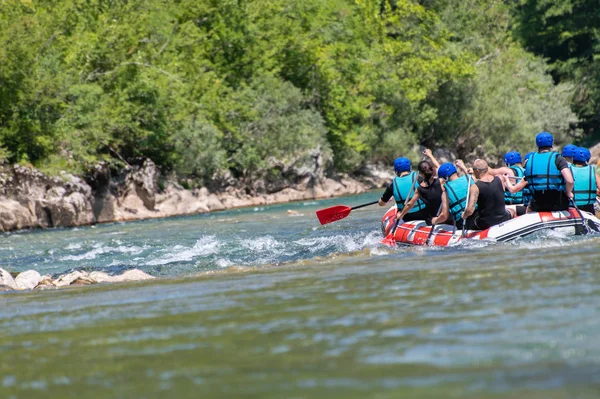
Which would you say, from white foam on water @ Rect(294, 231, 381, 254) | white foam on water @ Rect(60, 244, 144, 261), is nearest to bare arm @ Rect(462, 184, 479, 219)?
Result: white foam on water @ Rect(294, 231, 381, 254)

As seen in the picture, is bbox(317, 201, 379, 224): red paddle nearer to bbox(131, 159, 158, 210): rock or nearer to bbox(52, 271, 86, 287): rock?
bbox(52, 271, 86, 287): rock

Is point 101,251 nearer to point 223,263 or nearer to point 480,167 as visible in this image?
point 223,263

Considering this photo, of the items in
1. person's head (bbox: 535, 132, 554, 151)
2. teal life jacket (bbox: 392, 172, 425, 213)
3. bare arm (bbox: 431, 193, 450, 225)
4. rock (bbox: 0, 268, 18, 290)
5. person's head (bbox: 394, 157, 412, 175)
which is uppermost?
person's head (bbox: 535, 132, 554, 151)

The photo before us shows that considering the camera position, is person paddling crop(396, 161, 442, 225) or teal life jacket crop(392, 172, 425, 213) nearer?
person paddling crop(396, 161, 442, 225)

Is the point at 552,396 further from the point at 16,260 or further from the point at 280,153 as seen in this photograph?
the point at 280,153

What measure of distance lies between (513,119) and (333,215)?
2786cm

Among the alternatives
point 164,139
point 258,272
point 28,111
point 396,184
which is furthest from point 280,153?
Result: point 258,272

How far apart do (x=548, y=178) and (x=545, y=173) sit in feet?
0.24

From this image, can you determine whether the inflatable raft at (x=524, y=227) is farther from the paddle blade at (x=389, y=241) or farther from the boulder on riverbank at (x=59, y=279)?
the boulder on riverbank at (x=59, y=279)

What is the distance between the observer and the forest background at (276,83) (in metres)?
28.3

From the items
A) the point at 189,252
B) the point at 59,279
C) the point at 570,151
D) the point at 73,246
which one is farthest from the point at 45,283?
the point at 73,246

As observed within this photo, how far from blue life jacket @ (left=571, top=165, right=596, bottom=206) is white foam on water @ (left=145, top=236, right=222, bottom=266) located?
17.9ft

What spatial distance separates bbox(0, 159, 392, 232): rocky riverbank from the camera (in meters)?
26.2

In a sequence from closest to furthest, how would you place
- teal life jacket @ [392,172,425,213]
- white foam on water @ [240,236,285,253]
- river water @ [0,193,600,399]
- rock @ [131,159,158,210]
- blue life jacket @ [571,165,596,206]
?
river water @ [0,193,600,399] < blue life jacket @ [571,165,596,206] < teal life jacket @ [392,172,425,213] < white foam on water @ [240,236,285,253] < rock @ [131,159,158,210]
